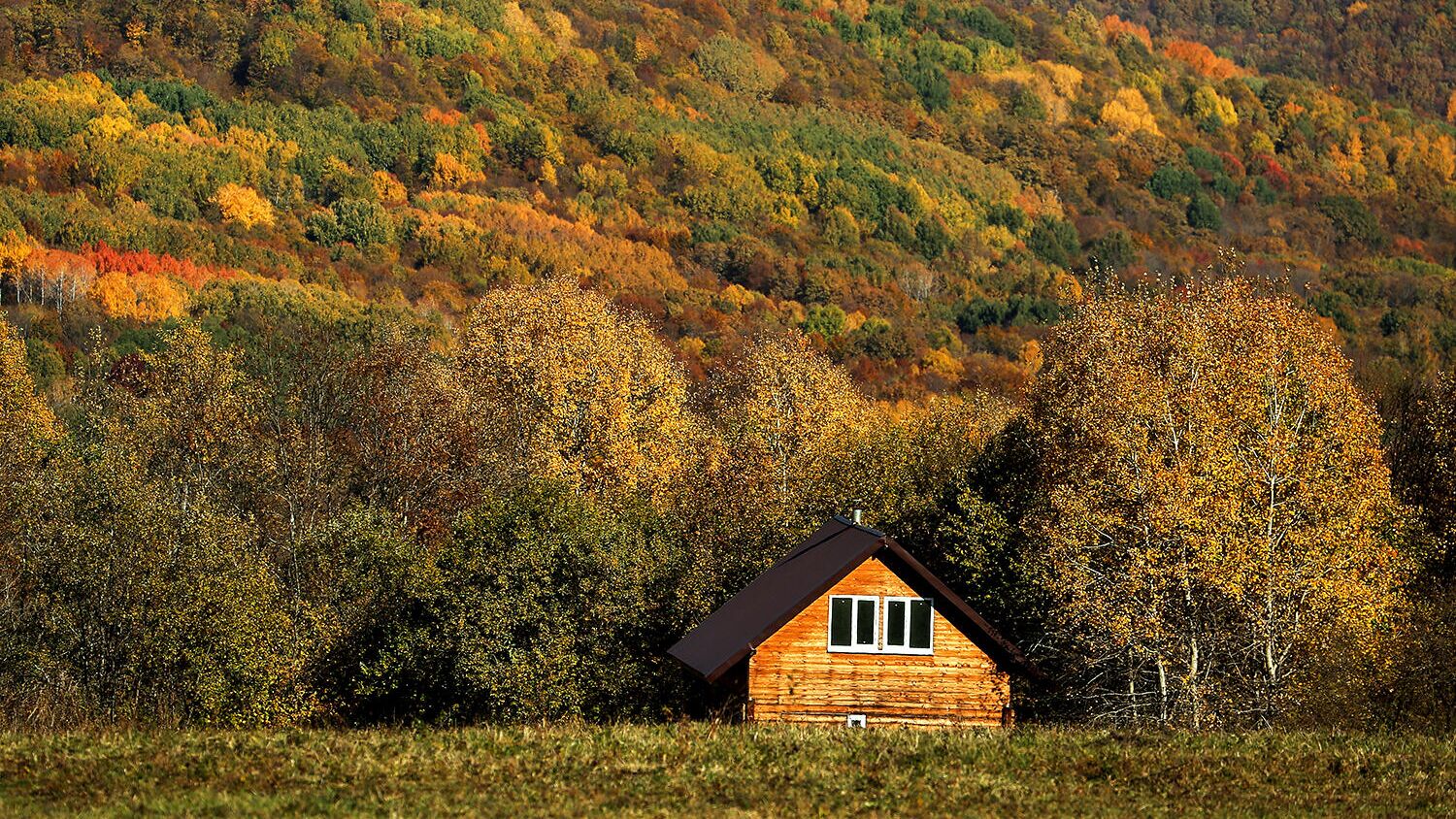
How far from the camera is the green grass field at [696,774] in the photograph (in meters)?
21.2

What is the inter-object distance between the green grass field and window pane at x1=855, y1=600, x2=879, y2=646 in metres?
15.1

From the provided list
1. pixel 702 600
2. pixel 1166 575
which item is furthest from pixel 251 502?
pixel 1166 575

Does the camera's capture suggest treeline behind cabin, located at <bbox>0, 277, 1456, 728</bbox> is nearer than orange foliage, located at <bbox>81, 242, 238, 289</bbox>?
Yes

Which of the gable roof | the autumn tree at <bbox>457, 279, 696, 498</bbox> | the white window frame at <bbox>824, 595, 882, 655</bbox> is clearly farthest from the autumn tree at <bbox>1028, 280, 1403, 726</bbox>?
the autumn tree at <bbox>457, 279, 696, 498</bbox>

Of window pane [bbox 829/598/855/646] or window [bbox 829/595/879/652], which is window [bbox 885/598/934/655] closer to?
window [bbox 829/595/879/652]

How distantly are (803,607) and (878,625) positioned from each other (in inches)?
101

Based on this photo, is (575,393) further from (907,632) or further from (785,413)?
(907,632)

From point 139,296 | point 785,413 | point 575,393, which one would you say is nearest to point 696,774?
point 575,393

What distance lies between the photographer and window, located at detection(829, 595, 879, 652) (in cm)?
4166

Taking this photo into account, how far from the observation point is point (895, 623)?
41750 mm

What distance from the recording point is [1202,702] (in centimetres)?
4188

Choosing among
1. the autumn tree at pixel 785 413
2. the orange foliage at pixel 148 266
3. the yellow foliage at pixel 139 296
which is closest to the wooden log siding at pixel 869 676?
the autumn tree at pixel 785 413

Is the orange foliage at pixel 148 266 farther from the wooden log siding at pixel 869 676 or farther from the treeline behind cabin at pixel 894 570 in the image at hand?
the wooden log siding at pixel 869 676

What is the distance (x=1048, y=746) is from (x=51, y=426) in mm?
58535
